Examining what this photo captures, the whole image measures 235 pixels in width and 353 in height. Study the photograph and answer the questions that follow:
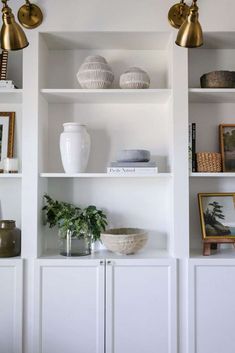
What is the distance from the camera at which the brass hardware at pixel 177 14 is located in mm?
1945

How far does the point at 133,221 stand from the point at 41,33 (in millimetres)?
1271

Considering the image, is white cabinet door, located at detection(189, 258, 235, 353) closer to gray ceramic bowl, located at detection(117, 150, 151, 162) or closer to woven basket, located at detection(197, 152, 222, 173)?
woven basket, located at detection(197, 152, 222, 173)

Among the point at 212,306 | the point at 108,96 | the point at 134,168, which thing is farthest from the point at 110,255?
the point at 108,96

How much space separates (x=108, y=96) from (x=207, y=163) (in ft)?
2.33

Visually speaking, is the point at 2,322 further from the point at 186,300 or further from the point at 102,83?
the point at 102,83

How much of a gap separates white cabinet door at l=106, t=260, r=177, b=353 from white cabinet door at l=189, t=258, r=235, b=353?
0.37 ft

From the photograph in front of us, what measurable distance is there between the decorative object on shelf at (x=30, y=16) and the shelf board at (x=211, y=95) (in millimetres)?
959

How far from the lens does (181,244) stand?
1.94 m

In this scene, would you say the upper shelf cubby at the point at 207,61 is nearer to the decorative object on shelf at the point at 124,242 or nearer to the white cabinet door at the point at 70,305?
the decorative object on shelf at the point at 124,242

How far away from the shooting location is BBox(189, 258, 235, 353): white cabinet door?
6.32 ft

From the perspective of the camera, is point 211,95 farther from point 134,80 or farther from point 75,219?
point 75,219

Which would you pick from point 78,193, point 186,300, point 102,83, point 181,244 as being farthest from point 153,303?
point 102,83

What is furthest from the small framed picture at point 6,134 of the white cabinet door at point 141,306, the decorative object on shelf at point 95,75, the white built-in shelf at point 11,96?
the white cabinet door at point 141,306

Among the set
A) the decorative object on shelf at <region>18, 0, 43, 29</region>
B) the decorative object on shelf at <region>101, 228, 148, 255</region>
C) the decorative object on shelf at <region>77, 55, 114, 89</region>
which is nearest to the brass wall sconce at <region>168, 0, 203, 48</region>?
the decorative object on shelf at <region>77, 55, 114, 89</region>
